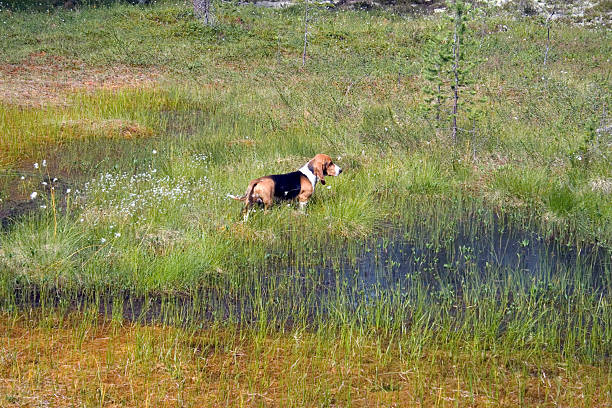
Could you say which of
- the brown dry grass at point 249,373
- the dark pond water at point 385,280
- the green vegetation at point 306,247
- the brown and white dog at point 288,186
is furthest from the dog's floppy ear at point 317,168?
the brown dry grass at point 249,373

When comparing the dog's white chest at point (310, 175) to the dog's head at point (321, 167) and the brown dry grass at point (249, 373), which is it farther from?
the brown dry grass at point (249, 373)

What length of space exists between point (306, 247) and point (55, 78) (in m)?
9.68

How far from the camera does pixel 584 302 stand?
596 cm

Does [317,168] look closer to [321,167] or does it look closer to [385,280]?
[321,167]

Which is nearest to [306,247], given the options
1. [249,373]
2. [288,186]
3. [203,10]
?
[288,186]

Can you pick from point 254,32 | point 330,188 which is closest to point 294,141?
point 330,188

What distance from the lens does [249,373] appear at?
4840mm

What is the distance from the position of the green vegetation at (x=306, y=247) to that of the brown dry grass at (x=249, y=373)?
0.06ft

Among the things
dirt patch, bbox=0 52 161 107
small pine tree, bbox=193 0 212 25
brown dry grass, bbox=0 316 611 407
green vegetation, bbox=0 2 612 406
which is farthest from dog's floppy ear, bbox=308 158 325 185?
small pine tree, bbox=193 0 212 25

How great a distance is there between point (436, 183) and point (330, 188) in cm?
147

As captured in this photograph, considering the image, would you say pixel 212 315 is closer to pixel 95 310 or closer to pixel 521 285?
pixel 95 310

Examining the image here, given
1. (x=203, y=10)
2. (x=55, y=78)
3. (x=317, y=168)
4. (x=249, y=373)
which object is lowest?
(x=249, y=373)

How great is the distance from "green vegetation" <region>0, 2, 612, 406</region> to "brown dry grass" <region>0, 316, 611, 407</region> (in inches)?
Answer: 0.7

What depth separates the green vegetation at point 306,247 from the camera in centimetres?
488
